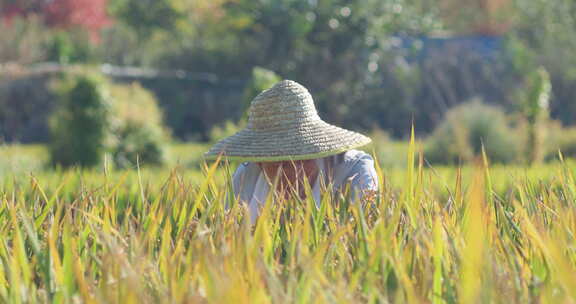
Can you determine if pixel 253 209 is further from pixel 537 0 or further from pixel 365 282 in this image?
pixel 537 0

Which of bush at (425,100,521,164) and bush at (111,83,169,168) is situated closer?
bush at (111,83,169,168)

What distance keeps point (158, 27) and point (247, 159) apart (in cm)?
2388

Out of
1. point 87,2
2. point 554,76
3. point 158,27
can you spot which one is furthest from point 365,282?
point 87,2

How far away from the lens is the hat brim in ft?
10.2

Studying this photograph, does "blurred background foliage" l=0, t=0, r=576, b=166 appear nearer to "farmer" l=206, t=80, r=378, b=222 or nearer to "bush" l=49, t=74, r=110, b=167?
"bush" l=49, t=74, r=110, b=167

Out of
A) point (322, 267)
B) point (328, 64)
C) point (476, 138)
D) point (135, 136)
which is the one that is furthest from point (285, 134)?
point (328, 64)

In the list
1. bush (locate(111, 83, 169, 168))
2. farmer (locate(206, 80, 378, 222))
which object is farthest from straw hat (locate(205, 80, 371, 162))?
bush (locate(111, 83, 169, 168))

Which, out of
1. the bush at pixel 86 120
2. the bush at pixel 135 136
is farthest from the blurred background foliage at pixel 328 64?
the bush at pixel 86 120

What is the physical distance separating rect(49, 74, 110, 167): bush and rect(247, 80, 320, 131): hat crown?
8334 millimetres

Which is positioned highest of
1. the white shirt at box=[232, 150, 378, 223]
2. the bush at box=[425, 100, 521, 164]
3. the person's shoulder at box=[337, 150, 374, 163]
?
the person's shoulder at box=[337, 150, 374, 163]

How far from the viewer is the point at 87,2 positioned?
3142 cm

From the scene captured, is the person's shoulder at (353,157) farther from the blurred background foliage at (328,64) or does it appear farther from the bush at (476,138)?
the blurred background foliage at (328,64)

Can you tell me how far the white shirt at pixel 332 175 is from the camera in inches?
122

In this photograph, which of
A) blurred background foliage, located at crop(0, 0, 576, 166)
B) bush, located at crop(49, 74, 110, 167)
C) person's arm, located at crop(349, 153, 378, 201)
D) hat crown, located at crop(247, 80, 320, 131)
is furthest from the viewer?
blurred background foliage, located at crop(0, 0, 576, 166)
